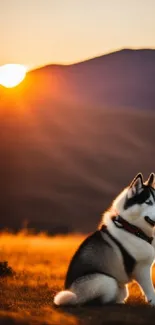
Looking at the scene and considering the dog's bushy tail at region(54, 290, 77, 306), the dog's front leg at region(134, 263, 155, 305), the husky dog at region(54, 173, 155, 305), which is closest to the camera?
the dog's bushy tail at region(54, 290, 77, 306)

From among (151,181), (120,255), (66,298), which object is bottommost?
(66,298)

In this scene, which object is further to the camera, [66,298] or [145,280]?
[145,280]

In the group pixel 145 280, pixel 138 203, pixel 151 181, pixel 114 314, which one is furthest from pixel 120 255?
pixel 151 181

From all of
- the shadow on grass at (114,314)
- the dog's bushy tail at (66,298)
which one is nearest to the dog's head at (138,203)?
the shadow on grass at (114,314)

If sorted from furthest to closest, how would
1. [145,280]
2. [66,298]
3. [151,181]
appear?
[151,181], [145,280], [66,298]

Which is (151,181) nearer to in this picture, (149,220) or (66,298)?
(149,220)

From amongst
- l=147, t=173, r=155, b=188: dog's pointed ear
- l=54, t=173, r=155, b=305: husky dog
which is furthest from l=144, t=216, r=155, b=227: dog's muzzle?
l=147, t=173, r=155, b=188: dog's pointed ear

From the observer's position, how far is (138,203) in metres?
9.66

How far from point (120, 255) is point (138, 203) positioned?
753 millimetres

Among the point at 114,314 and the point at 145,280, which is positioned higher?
the point at 145,280

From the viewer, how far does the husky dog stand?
9477mm

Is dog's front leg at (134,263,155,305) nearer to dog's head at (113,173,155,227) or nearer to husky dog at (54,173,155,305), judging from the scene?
husky dog at (54,173,155,305)

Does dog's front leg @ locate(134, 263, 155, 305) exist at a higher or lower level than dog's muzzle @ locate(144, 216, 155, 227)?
lower

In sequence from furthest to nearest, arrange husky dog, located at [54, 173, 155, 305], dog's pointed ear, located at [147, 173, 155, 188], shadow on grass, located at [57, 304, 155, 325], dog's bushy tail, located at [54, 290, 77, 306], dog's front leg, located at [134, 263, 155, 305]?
dog's pointed ear, located at [147, 173, 155, 188], dog's front leg, located at [134, 263, 155, 305], husky dog, located at [54, 173, 155, 305], dog's bushy tail, located at [54, 290, 77, 306], shadow on grass, located at [57, 304, 155, 325]
